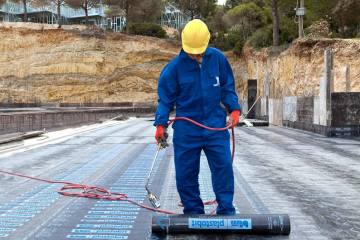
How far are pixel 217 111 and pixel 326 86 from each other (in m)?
10.2

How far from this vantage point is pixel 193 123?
388 centimetres

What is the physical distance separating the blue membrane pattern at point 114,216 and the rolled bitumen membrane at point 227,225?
486 mm

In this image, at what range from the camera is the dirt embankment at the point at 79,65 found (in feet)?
146

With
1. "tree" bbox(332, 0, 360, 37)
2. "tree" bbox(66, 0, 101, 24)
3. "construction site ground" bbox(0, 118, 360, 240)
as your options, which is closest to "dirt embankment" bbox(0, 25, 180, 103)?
"tree" bbox(66, 0, 101, 24)

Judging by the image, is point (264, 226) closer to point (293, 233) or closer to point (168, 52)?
point (293, 233)

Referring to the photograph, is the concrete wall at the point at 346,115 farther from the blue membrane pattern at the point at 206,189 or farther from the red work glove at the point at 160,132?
the red work glove at the point at 160,132

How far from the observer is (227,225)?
3.65m

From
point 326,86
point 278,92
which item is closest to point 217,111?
point 326,86

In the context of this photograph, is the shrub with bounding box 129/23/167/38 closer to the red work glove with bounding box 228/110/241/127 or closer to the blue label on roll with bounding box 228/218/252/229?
the red work glove with bounding box 228/110/241/127

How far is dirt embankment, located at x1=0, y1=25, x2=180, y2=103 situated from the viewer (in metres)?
44.5

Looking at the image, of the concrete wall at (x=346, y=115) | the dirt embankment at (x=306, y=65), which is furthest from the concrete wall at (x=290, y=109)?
the concrete wall at (x=346, y=115)

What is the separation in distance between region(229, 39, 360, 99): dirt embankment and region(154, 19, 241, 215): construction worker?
686 inches

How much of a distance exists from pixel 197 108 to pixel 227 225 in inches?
38.8

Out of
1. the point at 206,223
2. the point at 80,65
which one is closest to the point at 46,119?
the point at 206,223
